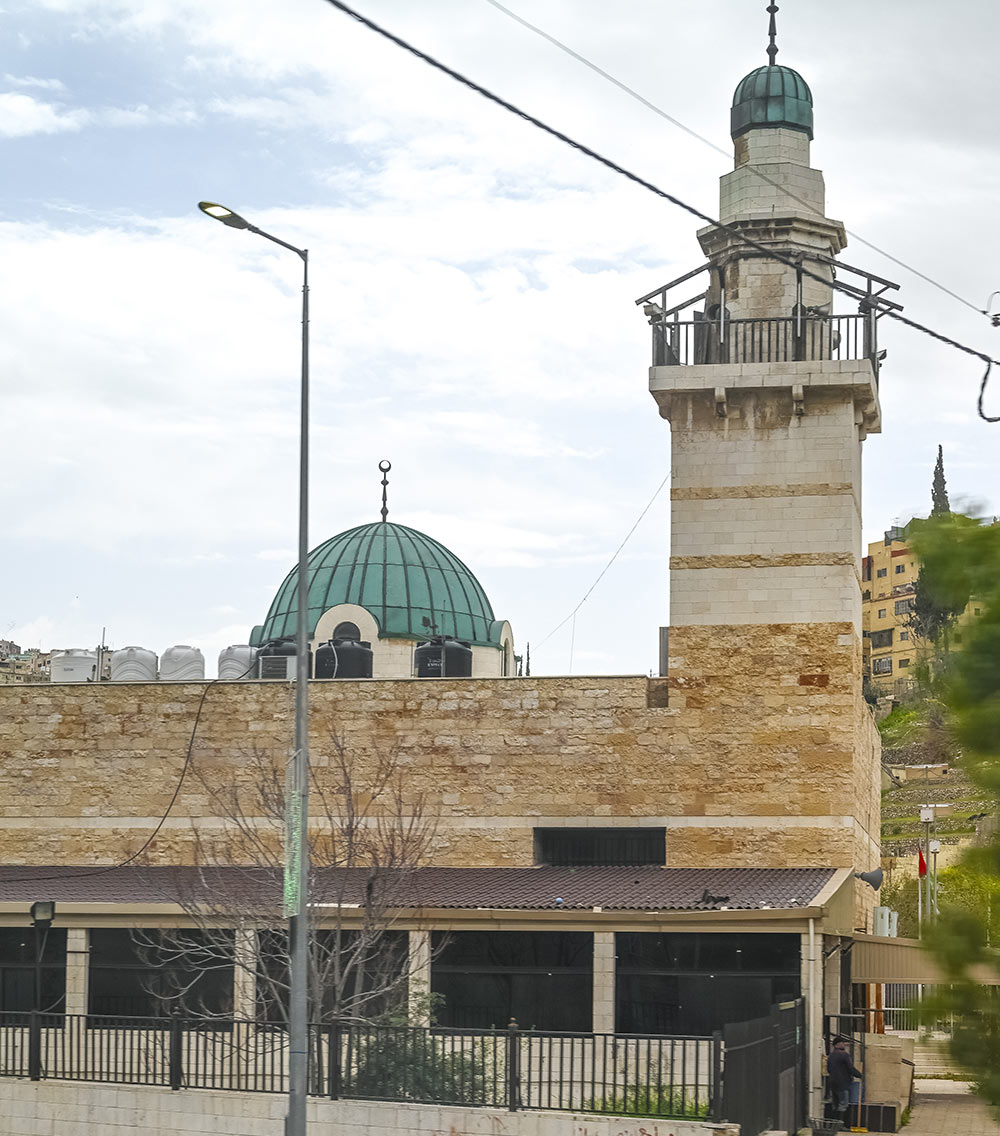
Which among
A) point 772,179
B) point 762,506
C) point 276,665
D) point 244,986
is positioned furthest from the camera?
point 276,665

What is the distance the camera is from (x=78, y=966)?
1009 inches

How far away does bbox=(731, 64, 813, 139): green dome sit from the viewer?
96.4 ft

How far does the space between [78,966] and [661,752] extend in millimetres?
9543

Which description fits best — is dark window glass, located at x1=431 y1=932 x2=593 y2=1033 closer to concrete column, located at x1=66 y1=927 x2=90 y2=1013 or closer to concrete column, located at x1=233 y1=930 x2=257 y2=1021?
concrete column, located at x1=233 y1=930 x2=257 y2=1021

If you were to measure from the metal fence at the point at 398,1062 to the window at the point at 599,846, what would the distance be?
25.8 feet

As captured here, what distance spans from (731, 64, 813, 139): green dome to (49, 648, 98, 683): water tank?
52.2 feet

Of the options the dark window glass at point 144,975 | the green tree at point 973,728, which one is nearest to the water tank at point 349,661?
the dark window glass at point 144,975

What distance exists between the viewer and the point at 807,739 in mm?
26531

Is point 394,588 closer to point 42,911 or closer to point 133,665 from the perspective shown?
point 133,665

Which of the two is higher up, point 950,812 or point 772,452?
point 772,452

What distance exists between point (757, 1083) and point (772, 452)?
468 inches

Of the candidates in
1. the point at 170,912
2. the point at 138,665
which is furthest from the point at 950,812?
the point at 170,912

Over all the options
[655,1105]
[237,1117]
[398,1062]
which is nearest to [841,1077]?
[655,1105]

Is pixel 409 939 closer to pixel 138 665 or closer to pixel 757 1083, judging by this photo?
pixel 757 1083
